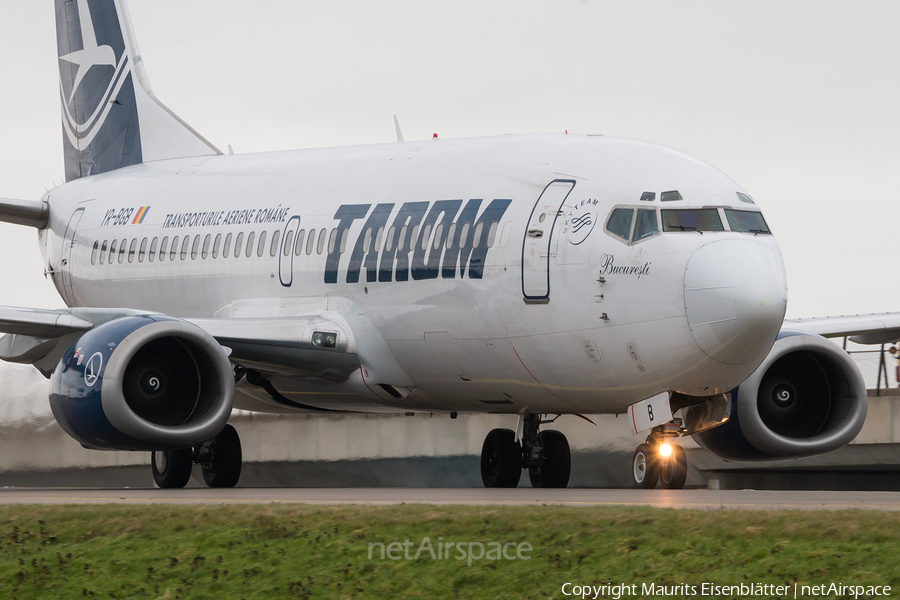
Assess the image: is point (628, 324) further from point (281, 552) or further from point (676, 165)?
point (281, 552)

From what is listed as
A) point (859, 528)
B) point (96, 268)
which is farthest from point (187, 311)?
point (859, 528)

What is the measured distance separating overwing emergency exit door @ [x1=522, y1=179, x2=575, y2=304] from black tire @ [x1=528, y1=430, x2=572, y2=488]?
4478 millimetres

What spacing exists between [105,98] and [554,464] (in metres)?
11.7

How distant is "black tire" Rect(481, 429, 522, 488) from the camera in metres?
19.3

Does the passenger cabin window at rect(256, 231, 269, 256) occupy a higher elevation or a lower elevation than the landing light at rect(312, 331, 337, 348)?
higher

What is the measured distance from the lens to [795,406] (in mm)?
18219

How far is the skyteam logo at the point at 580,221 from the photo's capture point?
50.7ft

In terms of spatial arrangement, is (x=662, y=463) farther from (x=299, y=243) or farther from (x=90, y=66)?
(x=90, y=66)

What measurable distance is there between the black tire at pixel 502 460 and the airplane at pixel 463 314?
4cm

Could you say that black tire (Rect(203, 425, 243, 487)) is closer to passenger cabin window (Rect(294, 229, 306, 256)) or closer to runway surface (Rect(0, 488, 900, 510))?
passenger cabin window (Rect(294, 229, 306, 256))

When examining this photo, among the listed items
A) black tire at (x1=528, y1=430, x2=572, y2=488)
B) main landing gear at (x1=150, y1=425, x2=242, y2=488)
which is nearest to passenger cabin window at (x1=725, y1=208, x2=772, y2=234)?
black tire at (x1=528, y1=430, x2=572, y2=488)

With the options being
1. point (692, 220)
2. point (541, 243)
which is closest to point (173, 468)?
point (541, 243)

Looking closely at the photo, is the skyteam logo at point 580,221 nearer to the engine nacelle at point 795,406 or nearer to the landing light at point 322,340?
the engine nacelle at point 795,406

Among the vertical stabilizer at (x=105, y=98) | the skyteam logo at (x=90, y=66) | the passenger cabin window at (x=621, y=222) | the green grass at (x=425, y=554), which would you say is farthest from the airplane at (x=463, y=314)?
the skyteam logo at (x=90, y=66)
